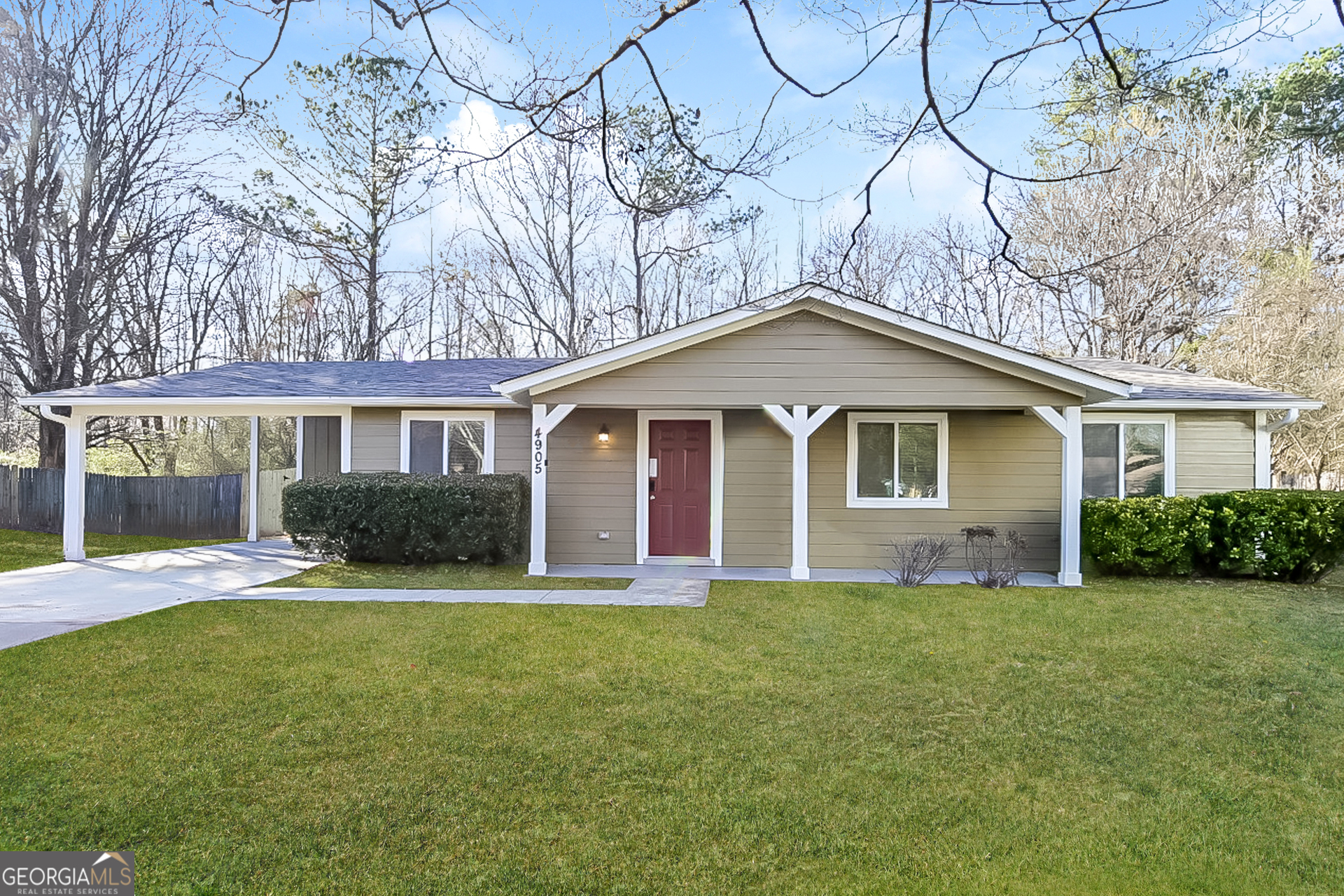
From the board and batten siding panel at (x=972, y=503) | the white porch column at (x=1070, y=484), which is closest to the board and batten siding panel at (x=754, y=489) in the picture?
the board and batten siding panel at (x=972, y=503)

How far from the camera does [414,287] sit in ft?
73.7

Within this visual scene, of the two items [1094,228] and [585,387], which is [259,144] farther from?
[1094,228]

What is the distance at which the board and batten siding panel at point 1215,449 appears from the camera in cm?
1048

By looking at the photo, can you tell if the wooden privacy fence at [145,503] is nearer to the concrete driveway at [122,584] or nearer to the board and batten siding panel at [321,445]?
the concrete driveway at [122,584]

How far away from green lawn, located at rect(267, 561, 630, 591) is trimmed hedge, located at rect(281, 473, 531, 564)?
0.21m

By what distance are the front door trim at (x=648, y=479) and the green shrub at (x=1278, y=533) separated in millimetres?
6148

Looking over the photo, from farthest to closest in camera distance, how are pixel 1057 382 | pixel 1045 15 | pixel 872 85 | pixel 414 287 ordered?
pixel 414 287
pixel 1057 382
pixel 872 85
pixel 1045 15

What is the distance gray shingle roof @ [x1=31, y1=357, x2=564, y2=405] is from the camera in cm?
1075

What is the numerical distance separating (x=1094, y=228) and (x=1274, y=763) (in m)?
16.1

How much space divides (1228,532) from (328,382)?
511 inches

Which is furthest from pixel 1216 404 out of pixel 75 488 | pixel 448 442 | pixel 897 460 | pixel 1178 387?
pixel 75 488

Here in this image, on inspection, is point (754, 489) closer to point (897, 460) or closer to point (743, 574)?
point (743, 574)

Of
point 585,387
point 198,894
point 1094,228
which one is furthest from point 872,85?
point 1094,228

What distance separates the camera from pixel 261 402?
10.6m
